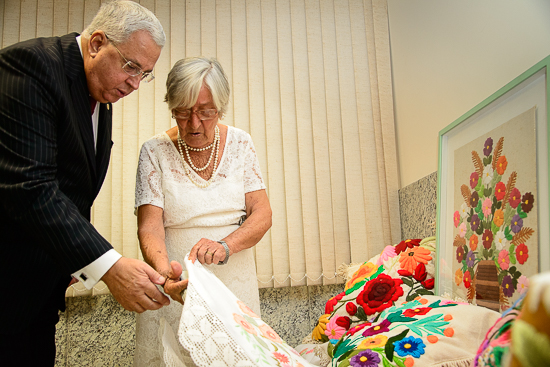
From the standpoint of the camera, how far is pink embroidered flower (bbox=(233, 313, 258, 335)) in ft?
3.43

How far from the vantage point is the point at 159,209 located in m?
1.60

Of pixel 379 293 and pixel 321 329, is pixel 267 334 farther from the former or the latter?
pixel 321 329

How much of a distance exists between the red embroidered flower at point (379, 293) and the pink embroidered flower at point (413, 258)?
0.31 feet

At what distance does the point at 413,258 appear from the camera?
1.76 metres

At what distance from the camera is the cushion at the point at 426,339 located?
3.43 ft

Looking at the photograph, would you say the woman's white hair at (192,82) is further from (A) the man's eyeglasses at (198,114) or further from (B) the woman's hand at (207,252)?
(B) the woman's hand at (207,252)

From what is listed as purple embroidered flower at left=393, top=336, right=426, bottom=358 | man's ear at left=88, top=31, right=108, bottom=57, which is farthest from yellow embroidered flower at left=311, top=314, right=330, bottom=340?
man's ear at left=88, top=31, right=108, bottom=57

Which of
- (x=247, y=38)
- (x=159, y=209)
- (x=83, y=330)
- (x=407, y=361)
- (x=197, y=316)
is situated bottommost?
(x=83, y=330)

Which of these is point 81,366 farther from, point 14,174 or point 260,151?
point 14,174

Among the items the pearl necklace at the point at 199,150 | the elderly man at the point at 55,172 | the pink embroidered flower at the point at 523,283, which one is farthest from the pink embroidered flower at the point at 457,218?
the elderly man at the point at 55,172

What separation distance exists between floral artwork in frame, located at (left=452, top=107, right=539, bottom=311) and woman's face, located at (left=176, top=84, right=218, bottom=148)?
966 mm

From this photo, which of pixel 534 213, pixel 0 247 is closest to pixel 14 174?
pixel 0 247

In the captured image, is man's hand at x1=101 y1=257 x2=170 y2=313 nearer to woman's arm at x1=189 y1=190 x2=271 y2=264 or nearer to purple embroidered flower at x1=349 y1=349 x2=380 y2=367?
woman's arm at x1=189 y1=190 x2=271 y2=264

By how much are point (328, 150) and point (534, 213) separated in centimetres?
188
